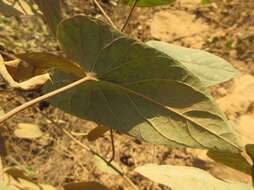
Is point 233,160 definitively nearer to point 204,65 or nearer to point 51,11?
point 204,65

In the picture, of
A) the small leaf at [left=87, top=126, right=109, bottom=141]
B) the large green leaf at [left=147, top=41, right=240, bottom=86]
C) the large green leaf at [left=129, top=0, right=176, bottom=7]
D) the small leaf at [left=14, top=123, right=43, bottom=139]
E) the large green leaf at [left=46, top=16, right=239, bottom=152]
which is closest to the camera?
the large green leaf at [left=46, top=16, right=239, bottom=152]

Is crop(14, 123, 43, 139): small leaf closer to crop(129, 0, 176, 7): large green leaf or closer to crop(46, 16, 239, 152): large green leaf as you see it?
crop(129, 0, 176, 7): large green leaf

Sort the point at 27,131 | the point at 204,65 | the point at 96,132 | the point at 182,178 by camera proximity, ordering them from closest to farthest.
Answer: the point at 182,178, the point at 204,65, the point at 96,132, the point at 27,131

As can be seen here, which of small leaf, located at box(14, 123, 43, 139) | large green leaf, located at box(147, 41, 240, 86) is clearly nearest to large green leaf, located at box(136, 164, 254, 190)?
large green leaf, located at box(147, 41, 240, 86)

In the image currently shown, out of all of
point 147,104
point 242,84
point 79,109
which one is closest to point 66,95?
point 79,109

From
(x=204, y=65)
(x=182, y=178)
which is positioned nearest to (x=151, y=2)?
(x=204, y=65)

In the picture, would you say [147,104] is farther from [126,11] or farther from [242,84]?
[126,11]
